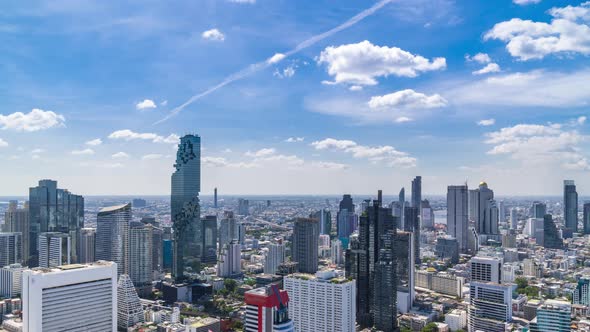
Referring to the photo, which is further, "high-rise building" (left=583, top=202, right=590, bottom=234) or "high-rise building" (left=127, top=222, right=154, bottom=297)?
"high-rise building" (left=583, top=202, right=590, bottom=234)

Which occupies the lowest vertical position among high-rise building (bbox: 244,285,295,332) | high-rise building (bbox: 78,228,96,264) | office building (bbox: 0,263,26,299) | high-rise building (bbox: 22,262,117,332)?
office building (bbox: 0,263,26,299)

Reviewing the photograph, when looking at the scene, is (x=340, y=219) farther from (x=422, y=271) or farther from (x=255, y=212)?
(x=255, y=212)

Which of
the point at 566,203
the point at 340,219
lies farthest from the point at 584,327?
the point at 566,203

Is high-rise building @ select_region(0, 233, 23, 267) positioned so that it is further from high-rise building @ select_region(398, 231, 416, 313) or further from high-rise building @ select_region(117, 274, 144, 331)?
high-rise building @ select_region(398, 231, 416, 313)

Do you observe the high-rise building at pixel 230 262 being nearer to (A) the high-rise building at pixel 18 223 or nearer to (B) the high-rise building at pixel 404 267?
(B) the high-rise building at pixel 404 267

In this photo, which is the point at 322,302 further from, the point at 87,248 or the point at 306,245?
the point at 87,248

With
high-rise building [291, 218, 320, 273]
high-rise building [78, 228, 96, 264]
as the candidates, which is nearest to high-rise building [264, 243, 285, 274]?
high-rise building [291, 218, 320, 273]

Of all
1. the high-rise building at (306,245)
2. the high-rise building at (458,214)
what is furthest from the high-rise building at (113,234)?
the high-rise building at (458,214)
